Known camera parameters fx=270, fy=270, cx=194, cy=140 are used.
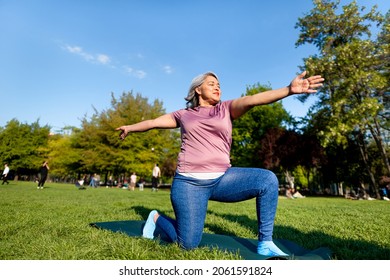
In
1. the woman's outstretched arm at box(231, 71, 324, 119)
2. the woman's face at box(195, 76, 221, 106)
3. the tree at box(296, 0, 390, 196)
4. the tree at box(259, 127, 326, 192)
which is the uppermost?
the tree at box(296, 0, 390, 196)

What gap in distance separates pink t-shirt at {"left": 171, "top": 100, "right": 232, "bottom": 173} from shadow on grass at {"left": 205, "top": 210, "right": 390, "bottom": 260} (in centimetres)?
170

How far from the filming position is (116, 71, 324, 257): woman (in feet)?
9.34

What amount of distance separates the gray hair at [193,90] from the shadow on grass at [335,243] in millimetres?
2278

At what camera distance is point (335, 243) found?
Result: 3.76 meters

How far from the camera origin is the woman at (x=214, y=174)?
285 cm

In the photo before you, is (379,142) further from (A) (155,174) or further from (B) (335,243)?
(B) (335,243)

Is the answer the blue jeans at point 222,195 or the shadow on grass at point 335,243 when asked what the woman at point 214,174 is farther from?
the shadow on grass at point 335,243

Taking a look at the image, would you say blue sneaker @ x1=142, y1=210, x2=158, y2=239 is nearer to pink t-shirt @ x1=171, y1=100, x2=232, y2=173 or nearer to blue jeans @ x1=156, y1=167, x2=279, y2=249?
blue jeans @ x1=156, y1=167, x2=279, y2=249

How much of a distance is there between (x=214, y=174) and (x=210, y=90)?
1078 millimetres

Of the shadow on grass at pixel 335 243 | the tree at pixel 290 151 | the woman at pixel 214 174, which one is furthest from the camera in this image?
the tree at pixel 290 151

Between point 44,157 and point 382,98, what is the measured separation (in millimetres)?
51815

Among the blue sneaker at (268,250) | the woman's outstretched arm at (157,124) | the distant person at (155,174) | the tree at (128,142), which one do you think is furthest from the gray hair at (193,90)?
the tree at (128,142)

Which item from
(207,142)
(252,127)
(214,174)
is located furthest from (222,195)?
(252,127)

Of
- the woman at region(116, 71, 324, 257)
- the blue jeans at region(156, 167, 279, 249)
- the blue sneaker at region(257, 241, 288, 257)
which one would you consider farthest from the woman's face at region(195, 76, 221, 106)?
the blue sneaker at region(257, 241, 288, 257)
